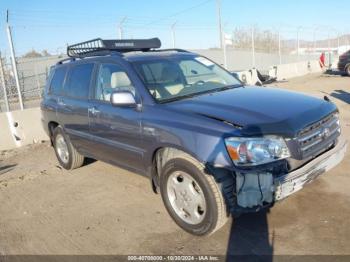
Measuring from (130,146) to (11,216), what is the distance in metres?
1.85

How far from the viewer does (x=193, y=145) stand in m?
3.67

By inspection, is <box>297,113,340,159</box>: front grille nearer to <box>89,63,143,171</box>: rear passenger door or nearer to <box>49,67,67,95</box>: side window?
<box>89,63,143,171</box>: rear passenger door

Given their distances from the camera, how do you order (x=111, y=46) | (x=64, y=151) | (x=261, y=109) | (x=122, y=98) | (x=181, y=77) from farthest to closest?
(x=64, y=151) → (x=111, y=46) → (x=181, y=77) → (x=122, y=98) → (x=261, y=109)

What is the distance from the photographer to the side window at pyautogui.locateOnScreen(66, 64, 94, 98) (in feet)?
17.9

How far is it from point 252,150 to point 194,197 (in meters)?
0.82

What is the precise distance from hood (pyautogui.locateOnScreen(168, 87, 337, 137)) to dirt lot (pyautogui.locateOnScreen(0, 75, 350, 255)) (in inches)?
41.8

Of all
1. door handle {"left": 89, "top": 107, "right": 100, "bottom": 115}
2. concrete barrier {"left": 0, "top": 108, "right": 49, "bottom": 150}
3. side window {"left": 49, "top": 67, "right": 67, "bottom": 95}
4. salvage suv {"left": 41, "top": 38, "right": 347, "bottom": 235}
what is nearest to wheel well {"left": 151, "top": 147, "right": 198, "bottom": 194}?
salvage suv {"left": 41, "top": 38, "right": 347, "bottom": 235}

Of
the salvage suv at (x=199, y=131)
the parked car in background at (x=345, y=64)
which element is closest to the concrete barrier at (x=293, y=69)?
the parked car in background at (x=345, y=64)

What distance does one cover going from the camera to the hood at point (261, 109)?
11.6 ft

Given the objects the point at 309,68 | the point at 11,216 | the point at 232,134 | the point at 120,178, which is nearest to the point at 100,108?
the point at 120,178

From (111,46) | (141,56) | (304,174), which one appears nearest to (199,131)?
(304,174)

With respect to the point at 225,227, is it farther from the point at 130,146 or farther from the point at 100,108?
the point at 100,108

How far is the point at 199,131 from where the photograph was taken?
365 cm

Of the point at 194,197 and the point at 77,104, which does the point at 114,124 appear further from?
the point at 194,197
